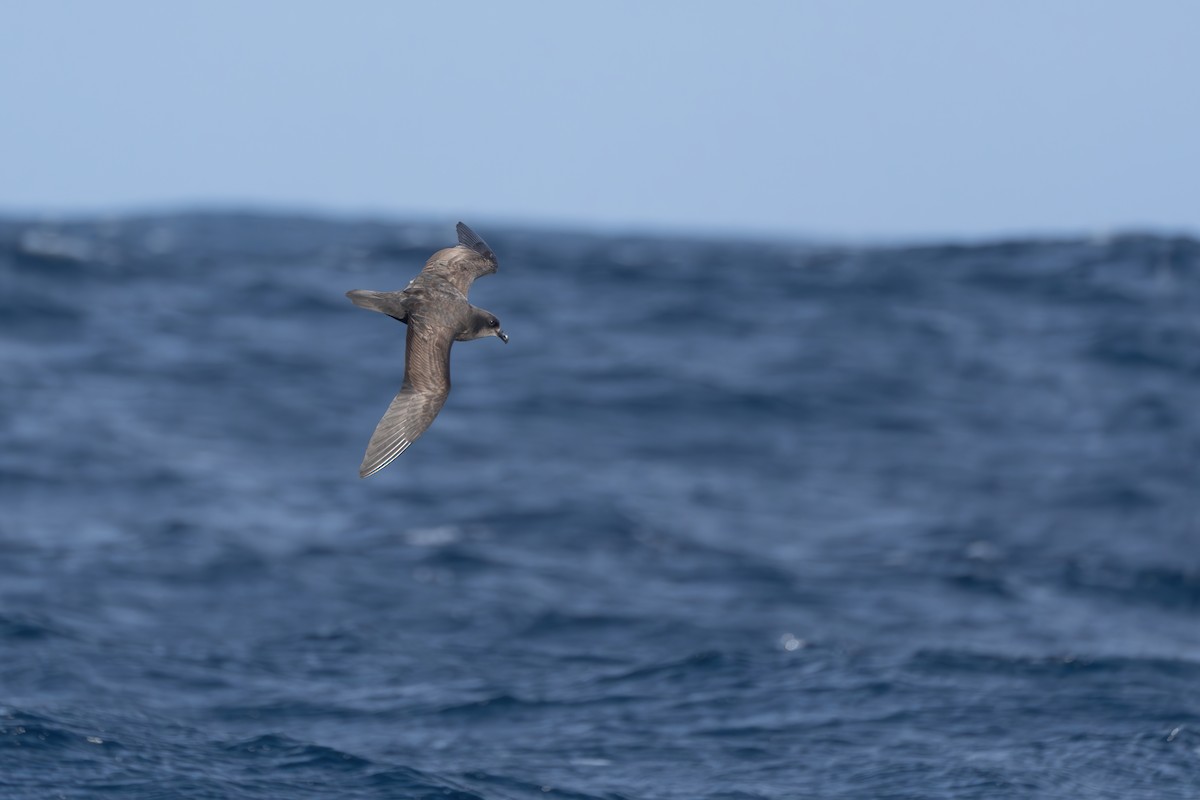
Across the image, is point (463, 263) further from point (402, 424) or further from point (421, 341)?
point (402, 424)

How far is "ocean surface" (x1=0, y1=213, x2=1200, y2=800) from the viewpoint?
18141mm

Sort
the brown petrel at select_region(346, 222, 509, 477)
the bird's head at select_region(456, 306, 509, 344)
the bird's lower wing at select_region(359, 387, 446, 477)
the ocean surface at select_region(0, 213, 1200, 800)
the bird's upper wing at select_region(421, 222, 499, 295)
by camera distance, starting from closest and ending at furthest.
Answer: the bird's lower wing at select_region(359, 387, 446, 477)
the brown petrel at select_region(346, 222, 509, 477)
the bird's head at select_region(456, 306, 509, 344)
the bird's upper wing at select_region(421, 222, 499, 295)
the ocean surface at select_region(0, 213, 1200, 800)

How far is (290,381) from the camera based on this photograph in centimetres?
3984

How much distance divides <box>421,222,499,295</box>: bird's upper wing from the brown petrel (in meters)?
0.12

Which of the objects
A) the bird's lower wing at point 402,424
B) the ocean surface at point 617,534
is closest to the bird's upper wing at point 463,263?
the bird's lower wing at point 402,424

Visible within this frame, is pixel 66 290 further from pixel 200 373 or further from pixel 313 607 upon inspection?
pixel 313 607

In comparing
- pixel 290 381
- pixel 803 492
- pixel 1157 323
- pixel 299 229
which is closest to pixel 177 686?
pixel 803 492

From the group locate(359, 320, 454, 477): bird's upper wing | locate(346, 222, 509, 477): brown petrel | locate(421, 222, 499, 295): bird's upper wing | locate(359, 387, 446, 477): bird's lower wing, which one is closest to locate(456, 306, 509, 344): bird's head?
locate(346, 222, 509, 477): brown petrel

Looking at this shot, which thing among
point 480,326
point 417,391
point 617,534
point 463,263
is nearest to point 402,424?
point 417,391

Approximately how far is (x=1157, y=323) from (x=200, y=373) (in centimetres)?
2533

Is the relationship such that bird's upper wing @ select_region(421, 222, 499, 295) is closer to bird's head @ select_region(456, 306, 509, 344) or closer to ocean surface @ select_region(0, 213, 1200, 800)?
bird's head @ select_region(456, 306, 509, 344)

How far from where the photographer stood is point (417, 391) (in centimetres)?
1061

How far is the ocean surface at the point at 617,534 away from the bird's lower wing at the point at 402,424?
729 cm

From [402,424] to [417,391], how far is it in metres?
0.34
